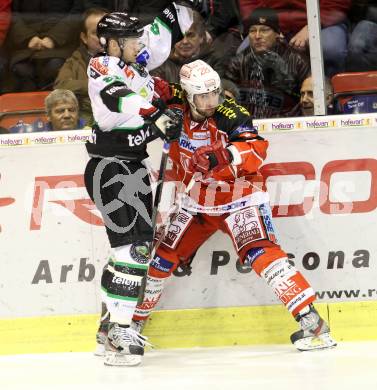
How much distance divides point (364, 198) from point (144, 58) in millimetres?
1285

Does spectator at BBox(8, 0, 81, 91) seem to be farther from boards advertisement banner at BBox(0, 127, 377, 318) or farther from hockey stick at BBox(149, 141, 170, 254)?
hockey stick at BBox(149, 141, 170, 254)

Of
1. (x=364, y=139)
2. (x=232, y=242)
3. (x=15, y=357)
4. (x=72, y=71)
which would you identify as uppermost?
(x=72, y=71)

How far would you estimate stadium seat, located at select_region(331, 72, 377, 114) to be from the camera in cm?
513

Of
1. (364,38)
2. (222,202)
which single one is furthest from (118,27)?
(364,38)

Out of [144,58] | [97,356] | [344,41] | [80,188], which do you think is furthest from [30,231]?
[344,41]

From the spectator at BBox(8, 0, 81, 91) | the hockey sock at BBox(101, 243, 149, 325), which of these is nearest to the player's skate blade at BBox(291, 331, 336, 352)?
the hockey sock at BBox(101, 243, 149, 325)

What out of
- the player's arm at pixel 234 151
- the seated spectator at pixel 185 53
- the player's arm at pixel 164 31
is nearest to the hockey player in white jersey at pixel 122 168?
the player's arm at pixel 164 31

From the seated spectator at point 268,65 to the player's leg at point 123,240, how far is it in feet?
2.38

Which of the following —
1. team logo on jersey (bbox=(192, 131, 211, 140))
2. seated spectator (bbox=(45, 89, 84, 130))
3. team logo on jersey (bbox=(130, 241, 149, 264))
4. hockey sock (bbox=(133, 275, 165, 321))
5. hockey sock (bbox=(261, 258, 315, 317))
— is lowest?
hockey sock (bbox=(133, 275, 165, 321))

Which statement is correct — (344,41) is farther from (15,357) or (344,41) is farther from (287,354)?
(15,357)

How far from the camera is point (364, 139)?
17.1 ft

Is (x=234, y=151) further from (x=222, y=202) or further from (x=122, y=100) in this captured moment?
(x=122, y=100)

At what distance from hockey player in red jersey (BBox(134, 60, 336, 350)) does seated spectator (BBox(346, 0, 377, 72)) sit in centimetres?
62

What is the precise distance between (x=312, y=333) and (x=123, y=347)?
0.87 meters
